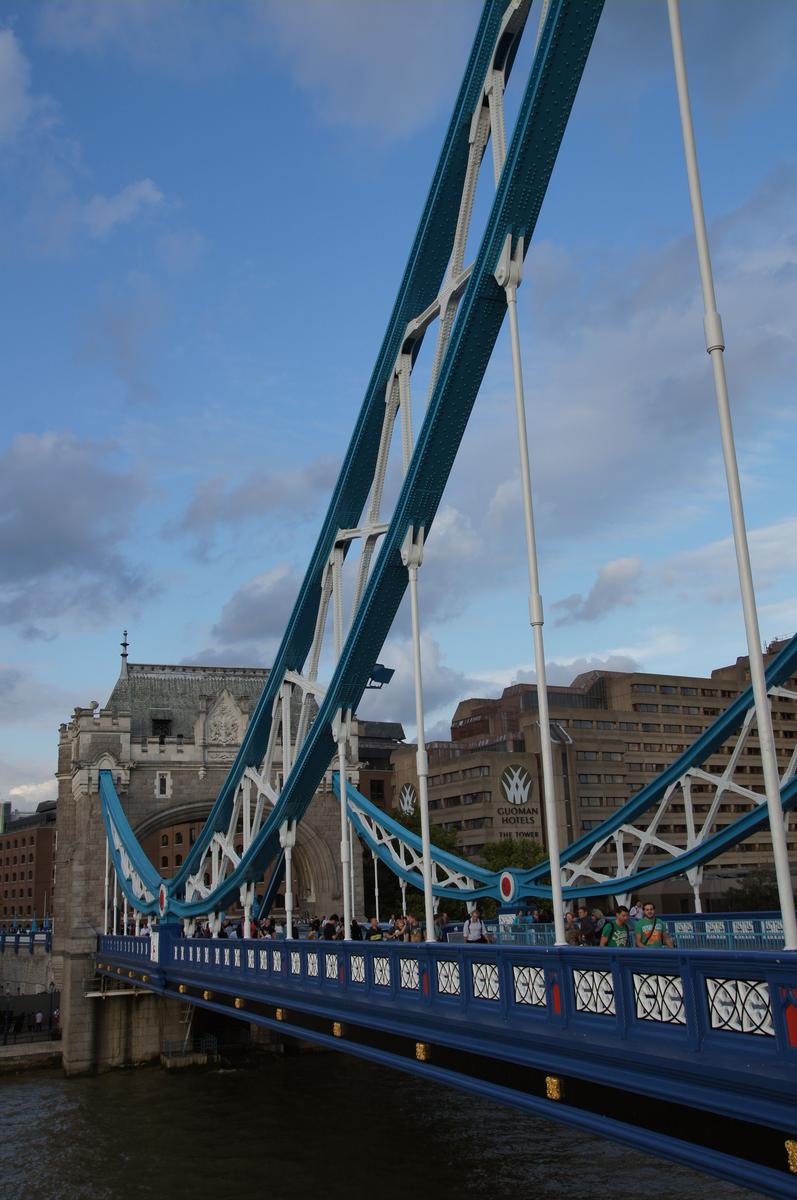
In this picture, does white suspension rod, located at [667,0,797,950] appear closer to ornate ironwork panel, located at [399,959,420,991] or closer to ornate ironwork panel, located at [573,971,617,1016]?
ornate ironwork panel, located at [573,971,617,1016]

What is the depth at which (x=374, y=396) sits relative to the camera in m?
19.1

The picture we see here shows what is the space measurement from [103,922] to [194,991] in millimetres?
17197

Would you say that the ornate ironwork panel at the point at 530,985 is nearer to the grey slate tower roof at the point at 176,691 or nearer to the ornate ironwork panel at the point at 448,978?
the ornate ironwork panel at the point at 448,978

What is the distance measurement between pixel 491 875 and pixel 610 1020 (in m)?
19.7

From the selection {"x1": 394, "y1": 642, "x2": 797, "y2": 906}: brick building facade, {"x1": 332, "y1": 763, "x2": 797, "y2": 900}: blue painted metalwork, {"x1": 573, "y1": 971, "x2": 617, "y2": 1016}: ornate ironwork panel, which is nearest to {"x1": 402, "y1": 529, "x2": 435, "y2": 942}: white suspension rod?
{"x1": 573, "y1": 971, "x2": 617, "y2": 1016}: ornate ironwork panel

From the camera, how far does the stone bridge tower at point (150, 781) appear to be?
42312 millimetres

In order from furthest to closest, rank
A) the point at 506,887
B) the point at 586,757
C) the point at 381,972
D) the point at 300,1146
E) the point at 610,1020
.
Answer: the point at 586,757
the point at 300,1146
the point at 506,887
the point at 381,972
the point at 610,1020

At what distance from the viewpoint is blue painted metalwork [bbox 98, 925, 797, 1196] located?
6988mm

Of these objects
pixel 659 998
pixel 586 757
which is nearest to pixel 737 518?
pixel 659 998

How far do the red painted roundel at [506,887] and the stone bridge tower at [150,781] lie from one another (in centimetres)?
1712

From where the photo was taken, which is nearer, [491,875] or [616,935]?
[616,935]

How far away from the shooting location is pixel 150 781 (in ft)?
142

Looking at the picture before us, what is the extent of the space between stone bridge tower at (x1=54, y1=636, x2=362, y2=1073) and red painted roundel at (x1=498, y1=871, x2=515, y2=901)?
1712cm

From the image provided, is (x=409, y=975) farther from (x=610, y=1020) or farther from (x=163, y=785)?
(x=163, y=785)
